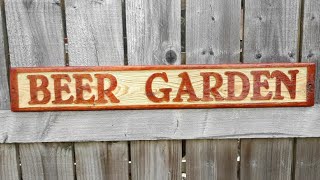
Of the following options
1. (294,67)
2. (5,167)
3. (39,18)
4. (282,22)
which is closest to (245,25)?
(282,22)

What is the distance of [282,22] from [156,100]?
66 centimetres

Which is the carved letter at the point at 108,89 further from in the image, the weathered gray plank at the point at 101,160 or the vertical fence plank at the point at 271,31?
the vertical fence plank at the point at 271,31

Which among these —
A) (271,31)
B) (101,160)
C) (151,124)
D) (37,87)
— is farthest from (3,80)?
(271,31)

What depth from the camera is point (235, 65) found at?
191cm

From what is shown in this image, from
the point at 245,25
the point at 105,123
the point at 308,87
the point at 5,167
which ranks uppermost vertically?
A: the point at 245,25

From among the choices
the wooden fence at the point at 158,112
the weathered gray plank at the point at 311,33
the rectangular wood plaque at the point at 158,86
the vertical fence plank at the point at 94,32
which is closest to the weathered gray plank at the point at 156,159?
the wooden fence at the point at 158,112

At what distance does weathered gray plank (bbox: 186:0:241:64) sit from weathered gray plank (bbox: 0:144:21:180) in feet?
3.02

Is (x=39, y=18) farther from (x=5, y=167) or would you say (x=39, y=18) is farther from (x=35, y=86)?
(x=5, y=167)

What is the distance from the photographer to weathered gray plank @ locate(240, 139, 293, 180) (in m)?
2.04

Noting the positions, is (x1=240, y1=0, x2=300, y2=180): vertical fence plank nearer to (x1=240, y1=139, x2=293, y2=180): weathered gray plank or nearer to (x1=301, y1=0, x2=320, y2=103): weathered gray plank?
(x1=301, y1=0, x2=320, y2=103): weathered gray plank

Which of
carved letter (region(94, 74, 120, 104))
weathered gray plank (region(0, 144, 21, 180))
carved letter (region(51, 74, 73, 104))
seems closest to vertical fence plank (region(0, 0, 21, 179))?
weathered gray plank (region(0, 144, 21, 180))

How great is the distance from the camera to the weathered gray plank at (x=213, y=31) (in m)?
1.88

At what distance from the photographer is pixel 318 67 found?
1.97m

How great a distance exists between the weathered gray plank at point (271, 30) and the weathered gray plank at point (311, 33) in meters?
0.04
